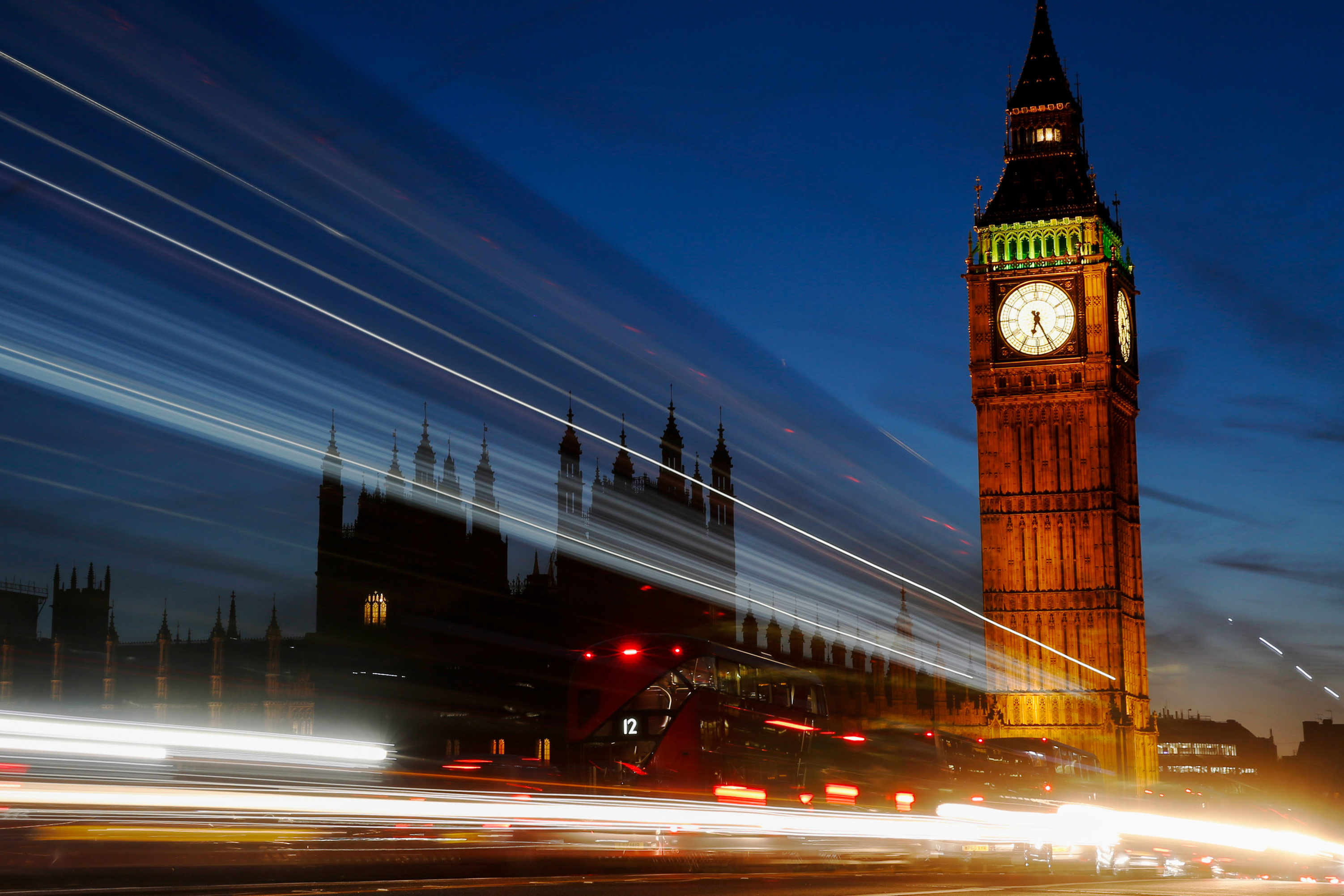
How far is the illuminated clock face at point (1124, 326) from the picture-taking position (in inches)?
2827

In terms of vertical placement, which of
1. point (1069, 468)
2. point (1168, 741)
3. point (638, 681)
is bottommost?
point (1168, 741)

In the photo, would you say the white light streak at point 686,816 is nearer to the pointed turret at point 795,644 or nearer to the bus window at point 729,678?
the bus window at point 729,678

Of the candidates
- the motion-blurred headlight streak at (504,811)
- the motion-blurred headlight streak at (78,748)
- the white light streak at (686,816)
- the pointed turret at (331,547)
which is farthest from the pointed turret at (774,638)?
the motion-blurred headlight streak at (78,748)

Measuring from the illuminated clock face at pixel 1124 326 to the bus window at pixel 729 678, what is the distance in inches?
2056

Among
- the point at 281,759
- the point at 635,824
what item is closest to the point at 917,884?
the point at 635,824

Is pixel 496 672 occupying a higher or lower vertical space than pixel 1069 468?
lower

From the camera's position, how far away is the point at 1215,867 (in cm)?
3256

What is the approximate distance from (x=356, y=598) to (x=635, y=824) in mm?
44561

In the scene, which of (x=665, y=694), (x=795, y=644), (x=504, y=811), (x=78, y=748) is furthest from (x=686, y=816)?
(x=795, y=644)

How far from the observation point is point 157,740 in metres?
18.1

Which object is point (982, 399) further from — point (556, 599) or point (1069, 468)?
point (556, 599)

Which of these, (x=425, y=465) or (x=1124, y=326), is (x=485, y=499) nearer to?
(x=425, y=465)

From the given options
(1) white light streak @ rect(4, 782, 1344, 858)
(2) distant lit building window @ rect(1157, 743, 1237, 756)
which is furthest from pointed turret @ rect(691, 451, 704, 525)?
(2) distant lit building window @ rect(1157, 743, 1237, 756)

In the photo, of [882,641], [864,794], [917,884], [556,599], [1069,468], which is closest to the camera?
[917,884]
